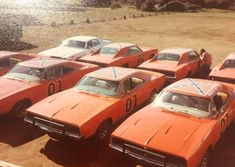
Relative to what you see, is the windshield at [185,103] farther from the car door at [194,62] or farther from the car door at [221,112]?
the car door at [194,62]

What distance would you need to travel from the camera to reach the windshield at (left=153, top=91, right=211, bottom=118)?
750cm

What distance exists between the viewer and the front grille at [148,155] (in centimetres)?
610

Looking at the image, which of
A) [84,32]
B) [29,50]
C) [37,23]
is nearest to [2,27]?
[29,50]

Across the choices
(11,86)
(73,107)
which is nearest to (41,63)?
(11,86)

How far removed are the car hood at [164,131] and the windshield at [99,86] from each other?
1.32m

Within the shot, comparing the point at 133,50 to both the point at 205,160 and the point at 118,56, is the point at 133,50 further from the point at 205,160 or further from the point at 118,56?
the point at 205,160

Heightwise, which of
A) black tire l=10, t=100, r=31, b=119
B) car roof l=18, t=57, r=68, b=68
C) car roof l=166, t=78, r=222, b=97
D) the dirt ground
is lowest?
the dirt ground

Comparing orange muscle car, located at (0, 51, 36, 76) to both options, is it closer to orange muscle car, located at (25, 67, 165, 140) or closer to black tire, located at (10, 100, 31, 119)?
black tire, located at (10, 100, 31, 119)

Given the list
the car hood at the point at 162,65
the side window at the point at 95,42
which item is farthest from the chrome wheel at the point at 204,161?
the side window at the point at 95,42

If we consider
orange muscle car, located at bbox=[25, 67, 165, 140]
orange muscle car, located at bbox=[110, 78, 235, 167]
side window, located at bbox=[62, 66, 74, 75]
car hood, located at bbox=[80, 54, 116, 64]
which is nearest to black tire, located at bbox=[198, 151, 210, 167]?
orange muscle car, located at bbox=[110, 78, 235, 167]

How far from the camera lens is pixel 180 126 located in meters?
7.01

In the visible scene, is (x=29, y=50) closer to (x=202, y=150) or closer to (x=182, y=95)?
(x=182, y=95)

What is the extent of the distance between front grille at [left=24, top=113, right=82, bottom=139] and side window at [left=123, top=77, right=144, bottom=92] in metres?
2.34

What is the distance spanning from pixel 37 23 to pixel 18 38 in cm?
918
